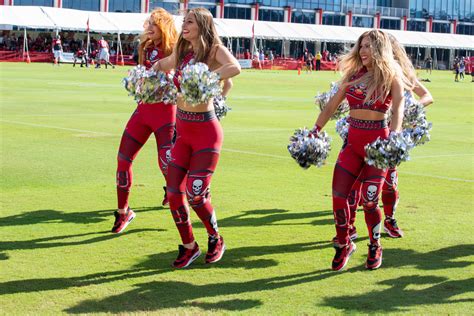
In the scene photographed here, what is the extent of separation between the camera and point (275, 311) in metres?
5.96

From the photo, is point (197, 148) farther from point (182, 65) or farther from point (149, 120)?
point (149, 120)

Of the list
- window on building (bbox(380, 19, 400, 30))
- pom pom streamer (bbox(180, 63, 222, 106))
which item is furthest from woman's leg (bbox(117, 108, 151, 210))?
window on building (bbox(380, 19, 400, 30))

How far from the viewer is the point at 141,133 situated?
8.56 m

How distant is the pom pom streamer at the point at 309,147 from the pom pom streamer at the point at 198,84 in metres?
0.80

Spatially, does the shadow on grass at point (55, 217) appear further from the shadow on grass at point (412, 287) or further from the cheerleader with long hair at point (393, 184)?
the shadow on grass at point (412, 287)

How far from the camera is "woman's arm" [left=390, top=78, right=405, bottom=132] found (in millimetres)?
7016

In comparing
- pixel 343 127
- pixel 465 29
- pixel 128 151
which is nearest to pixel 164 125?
pixel 128 151

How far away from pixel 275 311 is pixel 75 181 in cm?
594

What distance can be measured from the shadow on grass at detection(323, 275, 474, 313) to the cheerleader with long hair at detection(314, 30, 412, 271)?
1.58 feet

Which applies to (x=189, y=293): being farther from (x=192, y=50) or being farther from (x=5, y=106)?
(x=5, y=106)

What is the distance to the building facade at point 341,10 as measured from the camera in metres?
86.9

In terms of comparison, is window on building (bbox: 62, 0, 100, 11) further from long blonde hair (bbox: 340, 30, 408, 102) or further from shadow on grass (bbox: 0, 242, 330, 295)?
long blonde hair (bbox: 340, 30, 408, 102)

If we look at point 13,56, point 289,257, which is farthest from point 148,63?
point 13,56

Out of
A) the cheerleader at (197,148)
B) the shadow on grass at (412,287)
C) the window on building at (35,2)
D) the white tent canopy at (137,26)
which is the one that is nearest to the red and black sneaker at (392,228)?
the shadow on grass at (412,287)
